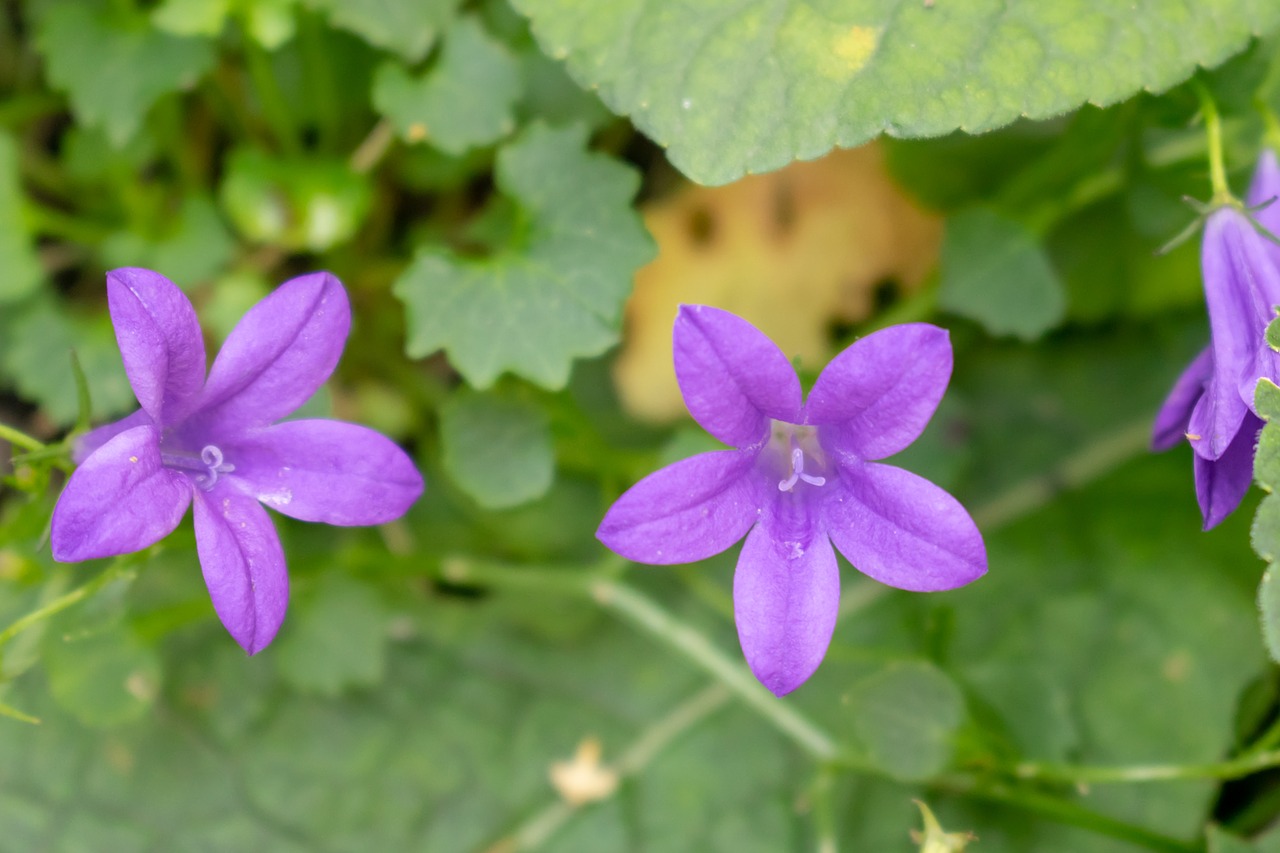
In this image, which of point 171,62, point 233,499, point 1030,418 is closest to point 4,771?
point 233,499

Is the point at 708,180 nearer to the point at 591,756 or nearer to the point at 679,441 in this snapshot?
the point at 679,441

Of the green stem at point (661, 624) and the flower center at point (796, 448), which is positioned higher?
the flower center at point (796, 448)

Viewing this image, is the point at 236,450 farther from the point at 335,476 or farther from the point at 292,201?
the point at 292,201

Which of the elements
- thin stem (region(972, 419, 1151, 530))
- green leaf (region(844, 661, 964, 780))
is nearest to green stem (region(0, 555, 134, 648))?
green leaf (region(844, 661, 964, 780))

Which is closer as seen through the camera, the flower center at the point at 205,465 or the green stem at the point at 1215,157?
the flower center at the point at 205,465

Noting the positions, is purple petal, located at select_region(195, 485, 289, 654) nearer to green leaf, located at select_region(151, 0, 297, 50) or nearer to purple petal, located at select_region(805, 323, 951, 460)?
purple petal, located at select_region(805, 323, 951, 460)

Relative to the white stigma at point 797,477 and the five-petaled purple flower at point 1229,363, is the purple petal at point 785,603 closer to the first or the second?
the white stigma at point 797,477

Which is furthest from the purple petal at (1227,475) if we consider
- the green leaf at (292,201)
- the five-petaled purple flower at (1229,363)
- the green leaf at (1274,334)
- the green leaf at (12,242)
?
the green leaf at (12,242)

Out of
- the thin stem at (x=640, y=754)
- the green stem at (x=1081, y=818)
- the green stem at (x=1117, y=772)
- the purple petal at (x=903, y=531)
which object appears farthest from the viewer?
the thin stem at (x=640, y=754)
